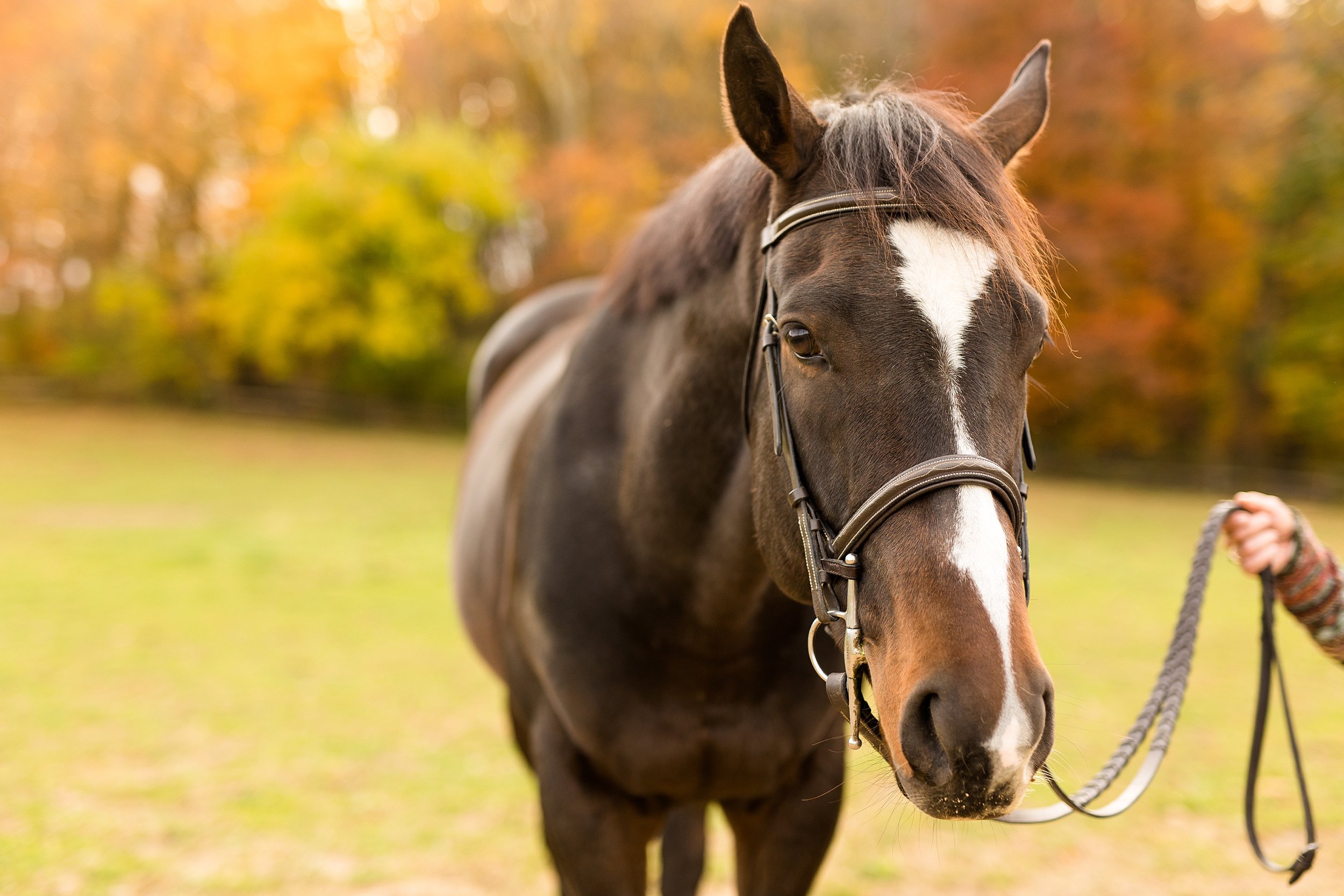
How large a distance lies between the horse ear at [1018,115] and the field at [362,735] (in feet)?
3.89

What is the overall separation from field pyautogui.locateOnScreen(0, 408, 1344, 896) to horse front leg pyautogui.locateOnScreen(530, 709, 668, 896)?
0.57 metres

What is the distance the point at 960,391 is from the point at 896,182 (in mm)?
394

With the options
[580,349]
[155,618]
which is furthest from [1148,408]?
[580,349]

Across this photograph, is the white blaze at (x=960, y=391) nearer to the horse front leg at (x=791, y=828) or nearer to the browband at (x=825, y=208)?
the browband at (x=825, y=208)

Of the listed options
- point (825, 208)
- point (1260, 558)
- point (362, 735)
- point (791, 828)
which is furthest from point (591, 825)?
point (362, 735)

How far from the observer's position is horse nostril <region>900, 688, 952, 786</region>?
4.29 feet

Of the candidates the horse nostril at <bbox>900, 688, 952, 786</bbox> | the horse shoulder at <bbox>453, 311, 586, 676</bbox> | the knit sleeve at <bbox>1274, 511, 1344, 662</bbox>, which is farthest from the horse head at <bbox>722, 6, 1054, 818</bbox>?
the horse shoulder at <bbox>453, 311, 586, 676</bbox>

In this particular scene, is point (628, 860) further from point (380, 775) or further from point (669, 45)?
point (669, 45)

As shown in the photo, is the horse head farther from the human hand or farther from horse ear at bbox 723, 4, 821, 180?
the human hand

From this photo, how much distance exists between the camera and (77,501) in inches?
555

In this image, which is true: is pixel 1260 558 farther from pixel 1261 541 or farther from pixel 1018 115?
pixel 1018 115

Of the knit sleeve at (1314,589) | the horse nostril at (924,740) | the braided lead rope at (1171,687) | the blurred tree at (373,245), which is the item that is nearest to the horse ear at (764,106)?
the horse nostril at (924,740)

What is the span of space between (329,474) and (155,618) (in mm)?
10283

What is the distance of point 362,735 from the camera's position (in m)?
5.70
